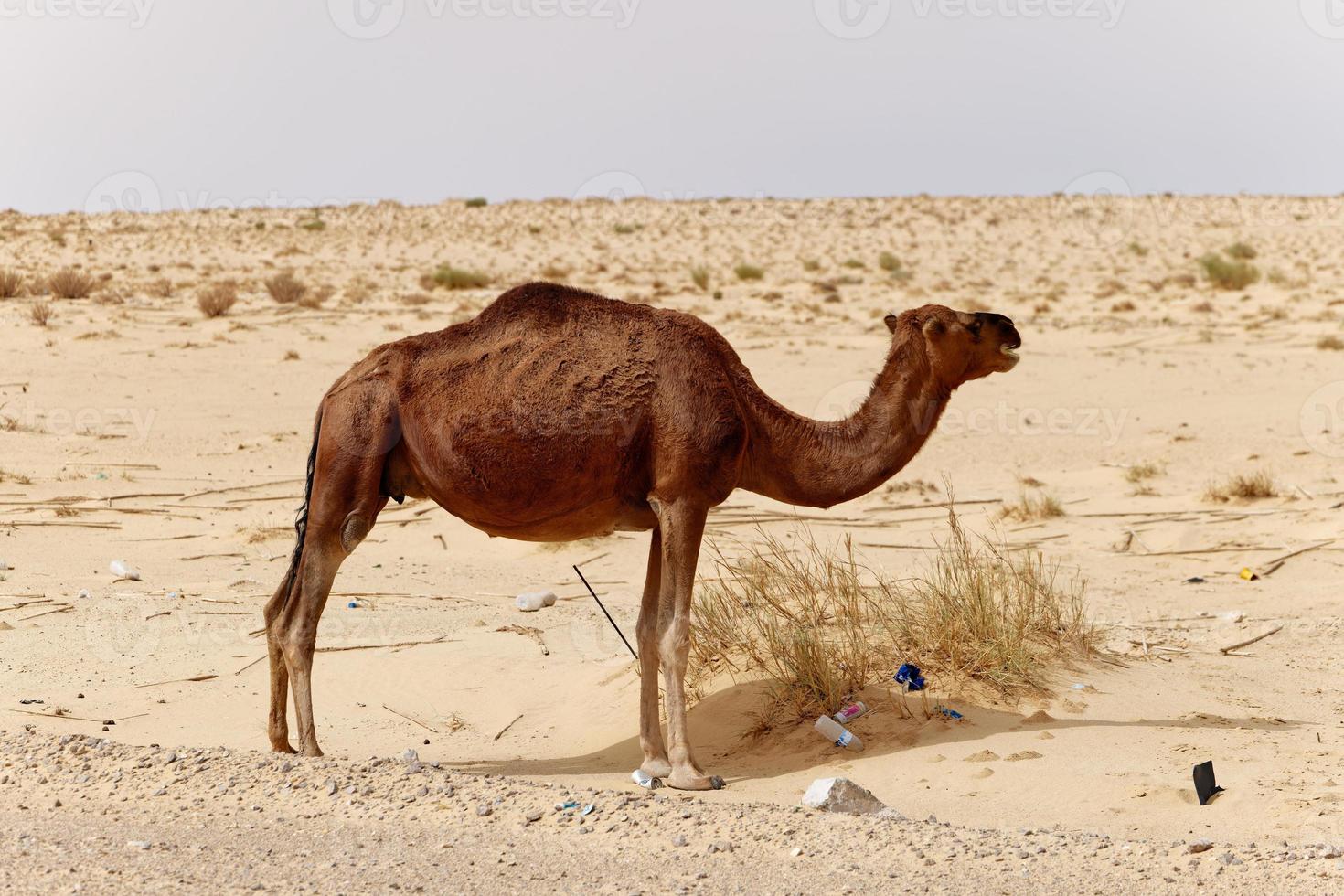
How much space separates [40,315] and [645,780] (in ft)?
59.1

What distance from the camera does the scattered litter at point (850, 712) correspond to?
7.50m

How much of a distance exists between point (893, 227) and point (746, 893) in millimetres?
59344

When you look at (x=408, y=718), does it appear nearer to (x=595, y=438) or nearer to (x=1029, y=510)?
(x=595, y=438)

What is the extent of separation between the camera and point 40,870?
5.11 metres

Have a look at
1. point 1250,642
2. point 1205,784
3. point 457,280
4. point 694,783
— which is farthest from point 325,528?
point 457,280

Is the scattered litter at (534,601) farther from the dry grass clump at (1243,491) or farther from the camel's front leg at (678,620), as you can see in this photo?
the dry grass clump at (1243,491)

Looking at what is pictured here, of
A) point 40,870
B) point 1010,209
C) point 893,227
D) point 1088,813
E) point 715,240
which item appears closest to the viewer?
point 40,870

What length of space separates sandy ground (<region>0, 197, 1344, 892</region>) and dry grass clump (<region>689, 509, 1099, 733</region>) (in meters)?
0.20

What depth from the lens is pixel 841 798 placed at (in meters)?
6.06

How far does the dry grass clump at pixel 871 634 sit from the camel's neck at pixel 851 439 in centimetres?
87

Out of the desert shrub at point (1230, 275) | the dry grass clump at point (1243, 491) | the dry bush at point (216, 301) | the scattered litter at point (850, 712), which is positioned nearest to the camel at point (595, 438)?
the scattered litter at point (850, 712)

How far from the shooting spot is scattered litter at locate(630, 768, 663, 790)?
678 cm

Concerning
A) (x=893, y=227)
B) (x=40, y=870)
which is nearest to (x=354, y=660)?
Answer: (x=40, y=870)

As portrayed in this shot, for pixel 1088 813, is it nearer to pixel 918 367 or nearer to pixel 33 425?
pixel 918 367
